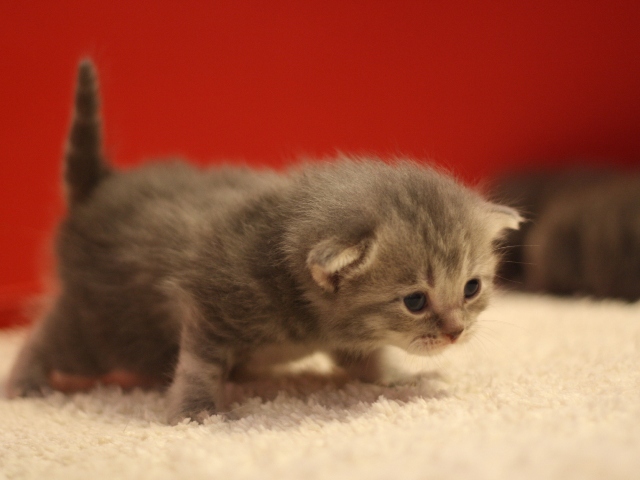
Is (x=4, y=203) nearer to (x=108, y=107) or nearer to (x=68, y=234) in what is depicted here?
(x=108, y=107)

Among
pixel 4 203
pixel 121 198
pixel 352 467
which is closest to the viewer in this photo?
pixel 352 467

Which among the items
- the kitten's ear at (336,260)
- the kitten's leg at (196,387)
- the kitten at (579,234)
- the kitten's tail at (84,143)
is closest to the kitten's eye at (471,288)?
the kitten's ear at (336,260)

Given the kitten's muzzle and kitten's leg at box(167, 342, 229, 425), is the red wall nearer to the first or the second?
kitten's leg at box(167, 342, 229, 425)

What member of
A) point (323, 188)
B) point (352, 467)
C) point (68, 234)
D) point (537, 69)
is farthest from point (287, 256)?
point (537, 69)

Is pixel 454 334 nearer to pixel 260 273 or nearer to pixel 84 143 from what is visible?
pixel 260 273

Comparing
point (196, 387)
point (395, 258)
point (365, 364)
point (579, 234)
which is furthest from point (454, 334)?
point (579, 234)

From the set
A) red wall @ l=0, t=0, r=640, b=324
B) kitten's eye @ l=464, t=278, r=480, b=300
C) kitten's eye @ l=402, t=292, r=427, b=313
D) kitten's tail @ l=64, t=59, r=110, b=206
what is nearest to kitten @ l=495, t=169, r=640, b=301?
red wall @ l=0, t=0, r=640, b=324

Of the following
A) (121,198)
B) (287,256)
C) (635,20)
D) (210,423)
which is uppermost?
(635,20)
